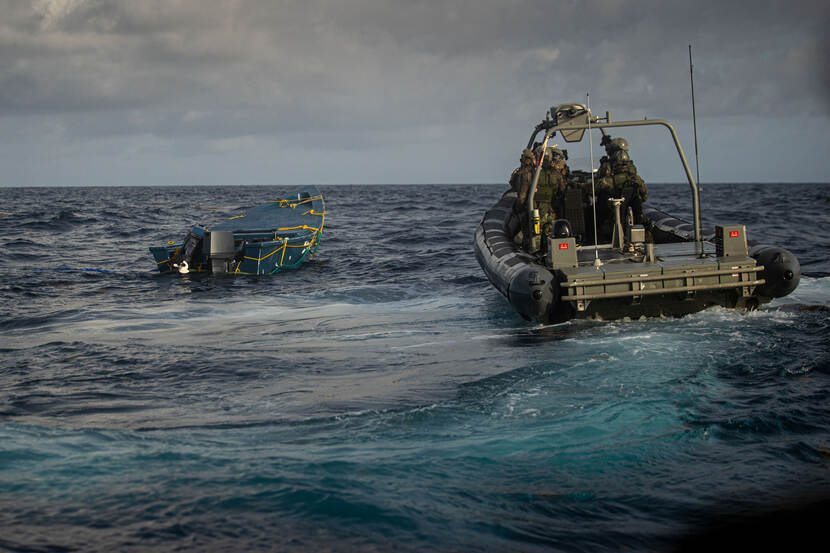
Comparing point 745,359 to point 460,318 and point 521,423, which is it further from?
point 460,318

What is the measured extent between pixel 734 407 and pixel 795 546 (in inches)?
89.0

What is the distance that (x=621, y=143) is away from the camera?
11766mm

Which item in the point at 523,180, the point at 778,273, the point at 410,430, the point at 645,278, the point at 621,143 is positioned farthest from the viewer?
the point at 523,180

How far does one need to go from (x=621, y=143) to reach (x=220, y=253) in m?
9.32

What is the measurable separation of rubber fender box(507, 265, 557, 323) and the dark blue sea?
39 cm

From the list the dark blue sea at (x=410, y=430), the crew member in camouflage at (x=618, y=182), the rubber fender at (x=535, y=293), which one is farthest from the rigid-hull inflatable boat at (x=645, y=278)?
the crew member in camouflage at (x=618, y=182)

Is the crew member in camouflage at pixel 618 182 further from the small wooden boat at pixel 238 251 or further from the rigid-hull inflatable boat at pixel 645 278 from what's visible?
the small wooden boat at pixel 238 251

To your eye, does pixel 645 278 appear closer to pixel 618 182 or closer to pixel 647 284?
pixel 647 284

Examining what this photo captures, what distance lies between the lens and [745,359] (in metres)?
7.62

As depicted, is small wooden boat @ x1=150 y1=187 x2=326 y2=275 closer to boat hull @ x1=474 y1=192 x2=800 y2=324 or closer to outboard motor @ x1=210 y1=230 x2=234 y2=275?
outboard motor @ x1=210 y1=230 x2=234 y2=275

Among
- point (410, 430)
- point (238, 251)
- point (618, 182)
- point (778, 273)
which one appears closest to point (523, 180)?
point (618, 182)

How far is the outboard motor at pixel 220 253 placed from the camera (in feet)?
54.4

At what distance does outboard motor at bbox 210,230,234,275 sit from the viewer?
16594 mm

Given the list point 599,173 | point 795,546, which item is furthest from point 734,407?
point 599,173
